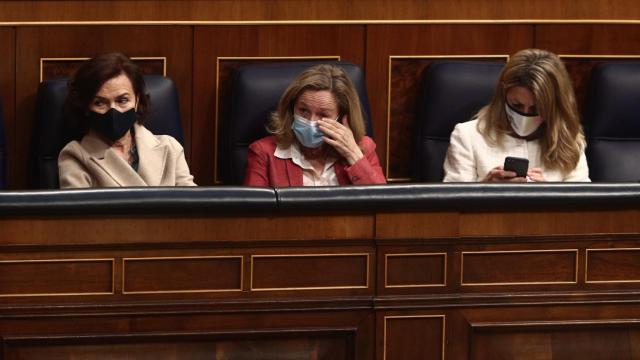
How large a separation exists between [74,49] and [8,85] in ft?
0.42

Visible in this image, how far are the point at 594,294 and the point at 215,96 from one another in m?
0.89

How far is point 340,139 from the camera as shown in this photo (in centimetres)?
199

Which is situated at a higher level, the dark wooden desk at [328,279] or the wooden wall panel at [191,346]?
the dark wooden desk at [328,279]

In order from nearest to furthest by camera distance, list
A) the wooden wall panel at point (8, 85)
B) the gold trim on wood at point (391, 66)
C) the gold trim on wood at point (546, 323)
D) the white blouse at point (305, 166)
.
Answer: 1. the gold trim on wood at point (546, 323)
2. the white blouse at point (305, 166)
3. the wooden wall panel at point (8, 85)
4. the gold trim on wood at point (391, 66)

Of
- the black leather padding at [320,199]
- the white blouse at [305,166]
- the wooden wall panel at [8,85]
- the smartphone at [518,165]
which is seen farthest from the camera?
the wooden wall panel at [8,85]

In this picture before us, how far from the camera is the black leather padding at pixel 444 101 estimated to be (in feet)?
7.14

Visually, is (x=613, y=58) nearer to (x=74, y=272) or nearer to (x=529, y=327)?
(x=529, y=327)

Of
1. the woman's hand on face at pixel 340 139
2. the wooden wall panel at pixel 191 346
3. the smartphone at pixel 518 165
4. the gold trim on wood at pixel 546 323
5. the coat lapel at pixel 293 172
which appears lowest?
the wooden wall panel at pixel 191 346

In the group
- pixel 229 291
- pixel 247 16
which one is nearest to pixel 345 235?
pixel 229 291

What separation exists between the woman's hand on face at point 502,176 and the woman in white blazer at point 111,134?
1.66ft

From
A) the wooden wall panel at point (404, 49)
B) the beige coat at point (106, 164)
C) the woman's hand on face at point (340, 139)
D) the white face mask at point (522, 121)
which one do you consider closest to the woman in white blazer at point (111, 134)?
the beige coat at point (106, 164)

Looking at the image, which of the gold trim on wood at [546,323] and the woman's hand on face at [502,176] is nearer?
the gold trim on wood at [546,323]

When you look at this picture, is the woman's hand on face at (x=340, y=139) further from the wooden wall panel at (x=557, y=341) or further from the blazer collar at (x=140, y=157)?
the wooden wall panel at (x=557, y=341)

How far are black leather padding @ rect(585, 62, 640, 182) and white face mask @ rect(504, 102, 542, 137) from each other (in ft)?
0.65
